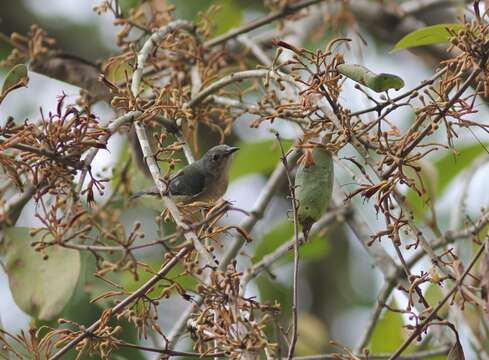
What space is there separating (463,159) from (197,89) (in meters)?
1.68

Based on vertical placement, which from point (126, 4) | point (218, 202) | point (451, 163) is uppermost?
point (126, 4)

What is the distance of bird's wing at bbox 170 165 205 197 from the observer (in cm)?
215

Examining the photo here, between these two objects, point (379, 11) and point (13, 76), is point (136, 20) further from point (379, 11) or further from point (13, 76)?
point (379, 11)

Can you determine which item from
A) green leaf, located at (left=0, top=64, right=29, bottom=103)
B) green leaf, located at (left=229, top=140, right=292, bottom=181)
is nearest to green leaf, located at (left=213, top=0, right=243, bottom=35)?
green leaf, located at (left=229, top=140, right=292, bottom=181)

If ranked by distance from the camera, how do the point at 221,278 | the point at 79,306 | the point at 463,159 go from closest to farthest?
1. the point at 221,278
2. the point at 79,306
3. the point at 463,159

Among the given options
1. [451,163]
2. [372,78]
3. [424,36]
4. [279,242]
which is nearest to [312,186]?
[372,78]

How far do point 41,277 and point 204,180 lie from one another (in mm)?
522

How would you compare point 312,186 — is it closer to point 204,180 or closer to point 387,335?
point 204,180

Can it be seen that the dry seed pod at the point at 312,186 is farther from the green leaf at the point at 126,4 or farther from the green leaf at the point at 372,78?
the green leaf at the point at 126,4

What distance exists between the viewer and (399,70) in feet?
17.8

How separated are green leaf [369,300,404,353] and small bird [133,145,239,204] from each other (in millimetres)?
1189

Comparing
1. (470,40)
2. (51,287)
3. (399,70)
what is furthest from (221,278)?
(399,70)

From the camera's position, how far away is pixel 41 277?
7.82 feet

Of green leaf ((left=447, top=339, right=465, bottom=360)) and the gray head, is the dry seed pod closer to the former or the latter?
green leaf ((left=447, top=339, right=465, bottom=360))
